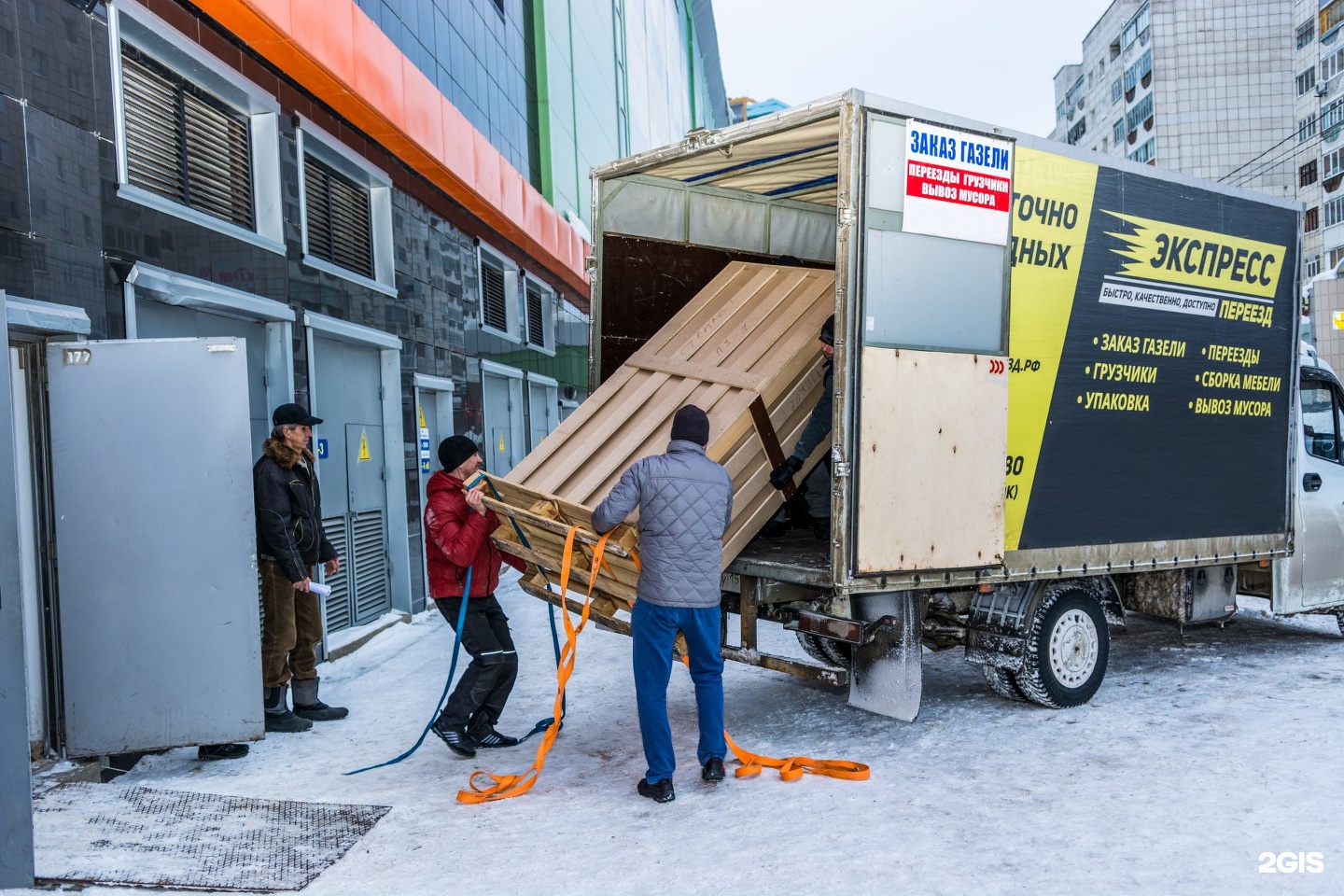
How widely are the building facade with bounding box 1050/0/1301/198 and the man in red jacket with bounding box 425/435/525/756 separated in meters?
55.6

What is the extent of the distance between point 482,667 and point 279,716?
1.41 m

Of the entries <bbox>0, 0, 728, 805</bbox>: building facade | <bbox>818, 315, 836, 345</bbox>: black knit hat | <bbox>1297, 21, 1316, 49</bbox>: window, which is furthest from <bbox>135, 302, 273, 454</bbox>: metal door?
<bbox>1297, 21, 1316, 49</bbox>: window

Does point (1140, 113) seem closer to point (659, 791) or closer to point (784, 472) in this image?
point (784, 472)

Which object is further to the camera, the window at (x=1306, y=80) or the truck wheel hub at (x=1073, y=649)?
the window at (x=1306, y=80)

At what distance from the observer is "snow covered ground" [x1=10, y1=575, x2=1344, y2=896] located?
3.73 m

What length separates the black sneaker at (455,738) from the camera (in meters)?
5.26

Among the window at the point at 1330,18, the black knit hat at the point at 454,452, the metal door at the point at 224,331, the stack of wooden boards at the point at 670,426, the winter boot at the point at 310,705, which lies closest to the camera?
the stack of wooden boards at the point at 670,426

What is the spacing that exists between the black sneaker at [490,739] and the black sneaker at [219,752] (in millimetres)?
1202

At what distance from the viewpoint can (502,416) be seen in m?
13.4

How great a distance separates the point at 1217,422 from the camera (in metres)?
6.30

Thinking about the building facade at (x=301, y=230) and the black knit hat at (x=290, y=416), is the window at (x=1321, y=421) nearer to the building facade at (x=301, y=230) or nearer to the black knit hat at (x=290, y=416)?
the black knit hat at (x=290, y=416)

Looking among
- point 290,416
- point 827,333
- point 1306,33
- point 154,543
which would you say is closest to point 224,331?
point 290,416

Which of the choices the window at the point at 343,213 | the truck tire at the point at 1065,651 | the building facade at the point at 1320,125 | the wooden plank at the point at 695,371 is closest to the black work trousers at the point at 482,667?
the wooden plank at the point at 695,371

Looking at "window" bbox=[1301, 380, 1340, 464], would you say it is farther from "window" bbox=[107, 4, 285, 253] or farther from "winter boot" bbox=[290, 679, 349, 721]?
"window" bbox=[107, 4, 285, 253]
